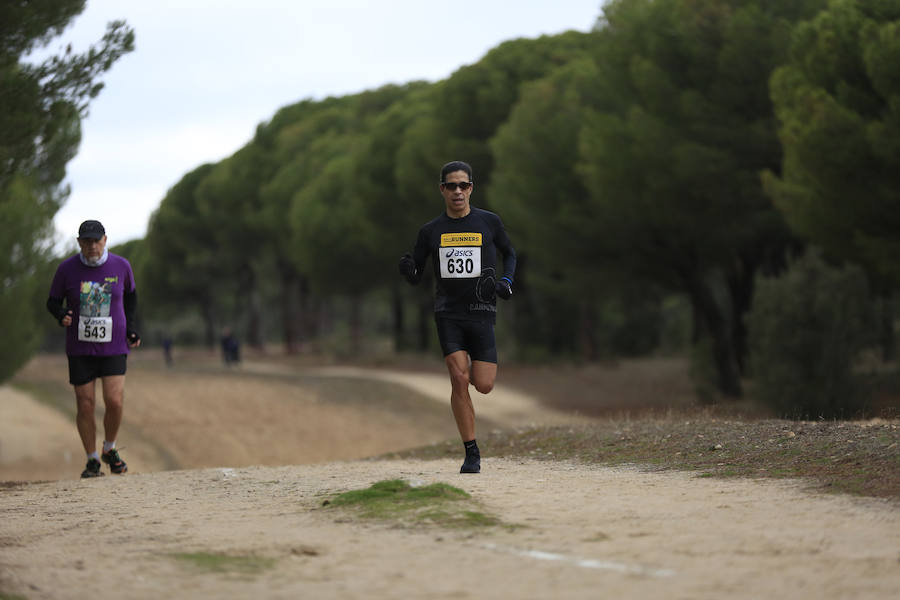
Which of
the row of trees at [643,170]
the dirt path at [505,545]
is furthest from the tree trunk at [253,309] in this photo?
the dirt path at [505,545]

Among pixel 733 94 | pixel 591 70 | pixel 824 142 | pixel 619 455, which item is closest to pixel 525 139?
pixel 591 70

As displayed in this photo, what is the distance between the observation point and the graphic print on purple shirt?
33.2 ft

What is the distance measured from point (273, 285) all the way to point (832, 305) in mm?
68165

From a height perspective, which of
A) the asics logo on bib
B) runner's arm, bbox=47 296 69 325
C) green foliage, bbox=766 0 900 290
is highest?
green foliage, bbox=766 0 900 290

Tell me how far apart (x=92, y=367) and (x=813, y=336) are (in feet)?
50.4

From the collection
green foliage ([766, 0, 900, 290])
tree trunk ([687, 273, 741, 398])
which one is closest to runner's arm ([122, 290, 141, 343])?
green foliage ([766, 0, 900, 290])

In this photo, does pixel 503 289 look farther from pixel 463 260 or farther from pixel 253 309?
pixel 253 309

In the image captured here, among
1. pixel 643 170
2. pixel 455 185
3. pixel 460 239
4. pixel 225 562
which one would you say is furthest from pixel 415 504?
pixel 643 170

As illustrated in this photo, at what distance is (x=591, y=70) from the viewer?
110ft

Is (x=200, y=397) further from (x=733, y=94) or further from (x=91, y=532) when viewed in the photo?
(x=91, y=532)

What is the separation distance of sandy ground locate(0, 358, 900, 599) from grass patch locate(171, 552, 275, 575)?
45 millimetres

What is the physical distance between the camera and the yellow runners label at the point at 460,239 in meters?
8.50

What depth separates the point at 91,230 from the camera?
10.1 m

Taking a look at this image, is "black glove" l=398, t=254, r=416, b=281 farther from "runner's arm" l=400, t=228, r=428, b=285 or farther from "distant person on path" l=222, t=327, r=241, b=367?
"distant person on path" l=222, t=327, r=241, b=367
